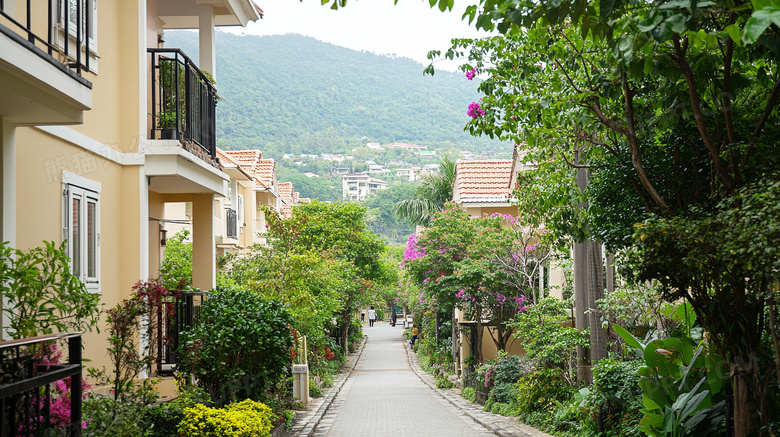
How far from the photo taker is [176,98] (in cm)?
1124

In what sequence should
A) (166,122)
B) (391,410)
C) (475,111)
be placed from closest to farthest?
1. (475,111)
2. (166,122)
3. (391,410)

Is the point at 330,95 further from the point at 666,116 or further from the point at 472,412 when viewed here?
the point at 666,116

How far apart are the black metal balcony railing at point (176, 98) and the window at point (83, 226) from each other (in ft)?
6.13

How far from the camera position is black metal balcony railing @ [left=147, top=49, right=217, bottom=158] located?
1125cm

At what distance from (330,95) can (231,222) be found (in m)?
88.2

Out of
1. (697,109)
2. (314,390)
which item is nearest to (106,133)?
(697,109)

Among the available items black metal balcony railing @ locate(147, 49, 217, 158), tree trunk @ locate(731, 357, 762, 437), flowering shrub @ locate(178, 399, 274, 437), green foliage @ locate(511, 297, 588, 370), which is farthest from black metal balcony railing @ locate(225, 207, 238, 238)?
tree trunk @ locate(731, 357, 762, 437)

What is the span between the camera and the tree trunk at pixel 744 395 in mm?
6906

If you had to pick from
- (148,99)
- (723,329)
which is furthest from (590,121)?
(148,99)

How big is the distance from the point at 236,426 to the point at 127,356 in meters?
2.04

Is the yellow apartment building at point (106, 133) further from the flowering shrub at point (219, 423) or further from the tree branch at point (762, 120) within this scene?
the tree branch at point (762, 120)

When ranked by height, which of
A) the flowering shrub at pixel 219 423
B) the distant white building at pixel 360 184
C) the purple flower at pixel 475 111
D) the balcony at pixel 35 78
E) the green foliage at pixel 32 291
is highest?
the distant white building at pixel 360 184

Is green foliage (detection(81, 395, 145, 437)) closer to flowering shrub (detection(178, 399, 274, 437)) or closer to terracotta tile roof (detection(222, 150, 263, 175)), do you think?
flowering shrub (detection(178, 399, 274, 437))

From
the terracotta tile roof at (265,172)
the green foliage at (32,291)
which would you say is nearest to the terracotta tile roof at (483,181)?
the terracotta tile roof at (265,172)
